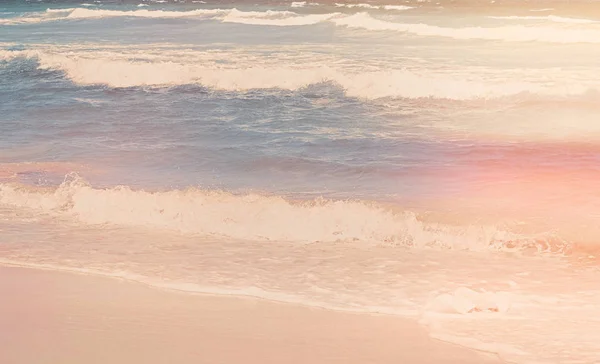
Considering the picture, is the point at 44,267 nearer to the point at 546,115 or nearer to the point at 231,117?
the point at 231,117

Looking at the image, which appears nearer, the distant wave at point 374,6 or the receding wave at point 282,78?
the receding wave at point 282,78

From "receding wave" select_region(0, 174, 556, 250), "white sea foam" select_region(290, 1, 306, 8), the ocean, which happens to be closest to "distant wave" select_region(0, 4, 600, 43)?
the ocean

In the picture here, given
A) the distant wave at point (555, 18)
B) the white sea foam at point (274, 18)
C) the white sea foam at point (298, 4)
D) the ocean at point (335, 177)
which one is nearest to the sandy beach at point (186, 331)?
the ocean at point (335, 177)

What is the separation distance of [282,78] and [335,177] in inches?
379

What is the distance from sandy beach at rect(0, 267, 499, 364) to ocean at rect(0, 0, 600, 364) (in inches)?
12.1

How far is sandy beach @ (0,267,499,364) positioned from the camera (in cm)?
587

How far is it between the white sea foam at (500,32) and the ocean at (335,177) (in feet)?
2.45

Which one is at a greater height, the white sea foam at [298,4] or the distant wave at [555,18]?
the white sea foam at [298,4]

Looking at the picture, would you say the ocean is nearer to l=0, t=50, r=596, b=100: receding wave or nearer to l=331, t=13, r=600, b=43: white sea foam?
l=0, t=50, r=596, b=100: receding wave

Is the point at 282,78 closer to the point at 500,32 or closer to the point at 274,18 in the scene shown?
the point at 500,32

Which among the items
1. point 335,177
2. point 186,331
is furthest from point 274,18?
point 186,331

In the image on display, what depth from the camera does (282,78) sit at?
21766 millimetres

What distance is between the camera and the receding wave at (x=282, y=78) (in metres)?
19.7

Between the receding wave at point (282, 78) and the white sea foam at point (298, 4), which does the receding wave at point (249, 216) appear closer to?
the receding wave at point (282, 78)
